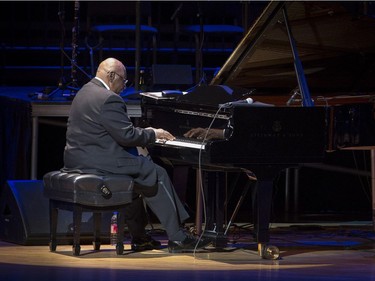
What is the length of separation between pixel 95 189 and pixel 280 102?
180 cm

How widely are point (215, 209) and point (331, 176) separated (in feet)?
8.94

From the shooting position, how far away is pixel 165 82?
7547 mm

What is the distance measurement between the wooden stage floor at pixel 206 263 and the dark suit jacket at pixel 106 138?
56 cm

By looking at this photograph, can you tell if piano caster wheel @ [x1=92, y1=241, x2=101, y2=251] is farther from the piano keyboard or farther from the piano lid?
the piano lid

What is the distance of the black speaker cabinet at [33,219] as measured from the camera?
242 inches

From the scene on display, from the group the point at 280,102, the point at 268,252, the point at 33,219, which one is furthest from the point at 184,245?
the point at 280,102

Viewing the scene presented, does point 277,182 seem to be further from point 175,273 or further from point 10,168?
point 175,273

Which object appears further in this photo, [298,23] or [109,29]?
[109,29]

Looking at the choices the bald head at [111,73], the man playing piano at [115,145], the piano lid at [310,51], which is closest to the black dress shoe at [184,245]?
the man playing piano at [115,145]

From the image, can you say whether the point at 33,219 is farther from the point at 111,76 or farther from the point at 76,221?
the point at 111,76

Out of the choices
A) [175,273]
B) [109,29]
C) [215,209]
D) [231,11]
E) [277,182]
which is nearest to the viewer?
[175,273]

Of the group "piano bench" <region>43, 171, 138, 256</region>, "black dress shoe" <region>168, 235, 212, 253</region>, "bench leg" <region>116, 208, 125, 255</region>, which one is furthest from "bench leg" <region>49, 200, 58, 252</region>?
"black dress shoe" <region>168, 235, 212, 253</region>

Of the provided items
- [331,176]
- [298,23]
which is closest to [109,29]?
[331,176]

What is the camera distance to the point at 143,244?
19.7 ft
